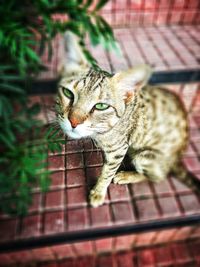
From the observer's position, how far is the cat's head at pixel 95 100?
1.29ft

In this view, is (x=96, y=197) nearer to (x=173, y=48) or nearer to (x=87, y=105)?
(x=87, y=105)

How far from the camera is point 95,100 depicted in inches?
15.8

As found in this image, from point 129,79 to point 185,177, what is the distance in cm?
54

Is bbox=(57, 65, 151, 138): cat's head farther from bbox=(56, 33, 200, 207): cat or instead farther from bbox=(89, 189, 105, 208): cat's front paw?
bbox=(89, 189, 105, 208): cat's front paw

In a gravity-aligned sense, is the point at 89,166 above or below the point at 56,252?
above

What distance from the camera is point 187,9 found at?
137 cm

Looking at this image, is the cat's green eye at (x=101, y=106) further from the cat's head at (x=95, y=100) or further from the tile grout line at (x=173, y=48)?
the tile grout line at (x=173, y=48)

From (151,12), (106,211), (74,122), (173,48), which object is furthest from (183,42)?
(74,122)

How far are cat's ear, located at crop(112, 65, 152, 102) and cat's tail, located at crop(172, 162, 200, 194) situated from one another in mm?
484

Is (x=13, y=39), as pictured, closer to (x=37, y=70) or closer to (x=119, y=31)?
(x=37, y=70)

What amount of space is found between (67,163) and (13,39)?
0.57 m

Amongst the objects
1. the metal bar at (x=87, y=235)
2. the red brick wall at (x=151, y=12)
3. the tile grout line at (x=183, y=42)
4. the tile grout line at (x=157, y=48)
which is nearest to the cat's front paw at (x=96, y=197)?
the metal bar at (x=87, y=235)

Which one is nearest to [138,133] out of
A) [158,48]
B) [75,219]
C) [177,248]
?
[75,219]

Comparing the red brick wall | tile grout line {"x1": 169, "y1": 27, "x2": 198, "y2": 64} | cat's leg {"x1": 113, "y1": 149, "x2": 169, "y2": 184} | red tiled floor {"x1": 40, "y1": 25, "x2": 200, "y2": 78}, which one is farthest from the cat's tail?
the red brick wall
